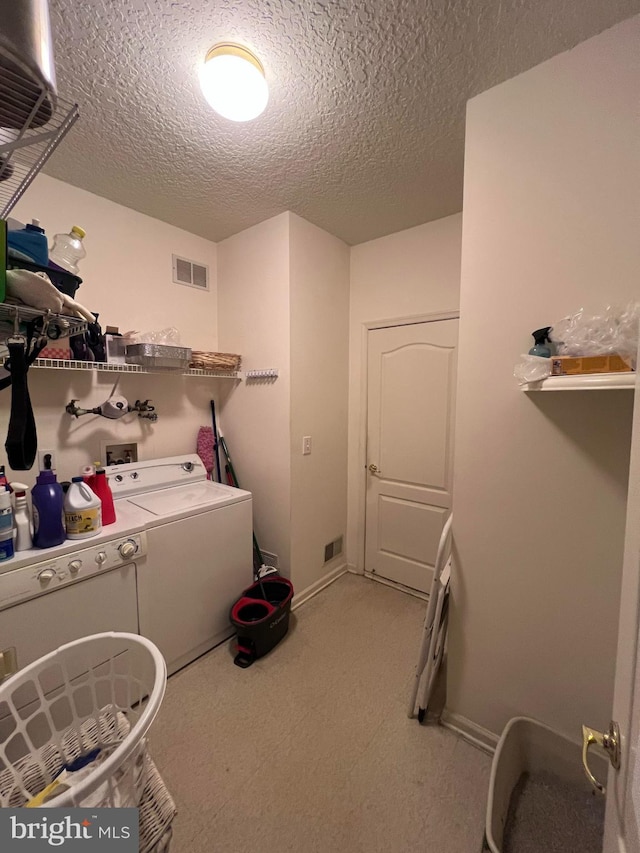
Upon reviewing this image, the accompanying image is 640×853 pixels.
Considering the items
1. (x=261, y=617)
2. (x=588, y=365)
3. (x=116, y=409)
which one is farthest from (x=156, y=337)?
(x=588, y=365)

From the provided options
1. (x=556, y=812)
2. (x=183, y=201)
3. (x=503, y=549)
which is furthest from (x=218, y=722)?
(x=183, y=201)

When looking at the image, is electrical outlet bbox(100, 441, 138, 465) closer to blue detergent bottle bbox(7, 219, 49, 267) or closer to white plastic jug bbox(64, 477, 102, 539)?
white plastic jug bbox(64, 477, 102, 539)

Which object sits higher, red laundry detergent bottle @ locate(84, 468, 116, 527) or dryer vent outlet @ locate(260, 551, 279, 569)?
red laundry detergent bottle @ locate(84, 468, 116, 527)

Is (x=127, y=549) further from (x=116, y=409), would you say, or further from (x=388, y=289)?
(x=388, y=289)

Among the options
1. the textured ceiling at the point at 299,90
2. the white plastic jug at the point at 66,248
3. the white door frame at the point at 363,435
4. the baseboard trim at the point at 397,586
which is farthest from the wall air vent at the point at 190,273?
the baseboard trim at the point at 397,586

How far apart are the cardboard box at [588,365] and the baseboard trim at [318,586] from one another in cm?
216

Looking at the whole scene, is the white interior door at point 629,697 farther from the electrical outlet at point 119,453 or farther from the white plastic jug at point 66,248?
the electrical outlet at point 119,453

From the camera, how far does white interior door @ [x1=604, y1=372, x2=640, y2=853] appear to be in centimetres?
48

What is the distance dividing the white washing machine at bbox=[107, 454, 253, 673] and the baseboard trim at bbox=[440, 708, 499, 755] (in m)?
1.27

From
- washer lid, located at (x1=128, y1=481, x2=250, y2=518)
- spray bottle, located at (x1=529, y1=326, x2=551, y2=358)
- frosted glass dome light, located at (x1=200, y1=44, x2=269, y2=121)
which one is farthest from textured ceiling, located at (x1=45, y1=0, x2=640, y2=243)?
washer lid, located at (x1=128, y1=481, x2=250, y2=518)

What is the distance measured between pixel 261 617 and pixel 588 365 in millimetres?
2106

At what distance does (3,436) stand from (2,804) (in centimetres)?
154

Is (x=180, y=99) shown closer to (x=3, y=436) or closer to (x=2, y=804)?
(x=3, y=436)

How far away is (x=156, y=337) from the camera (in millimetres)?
2168
